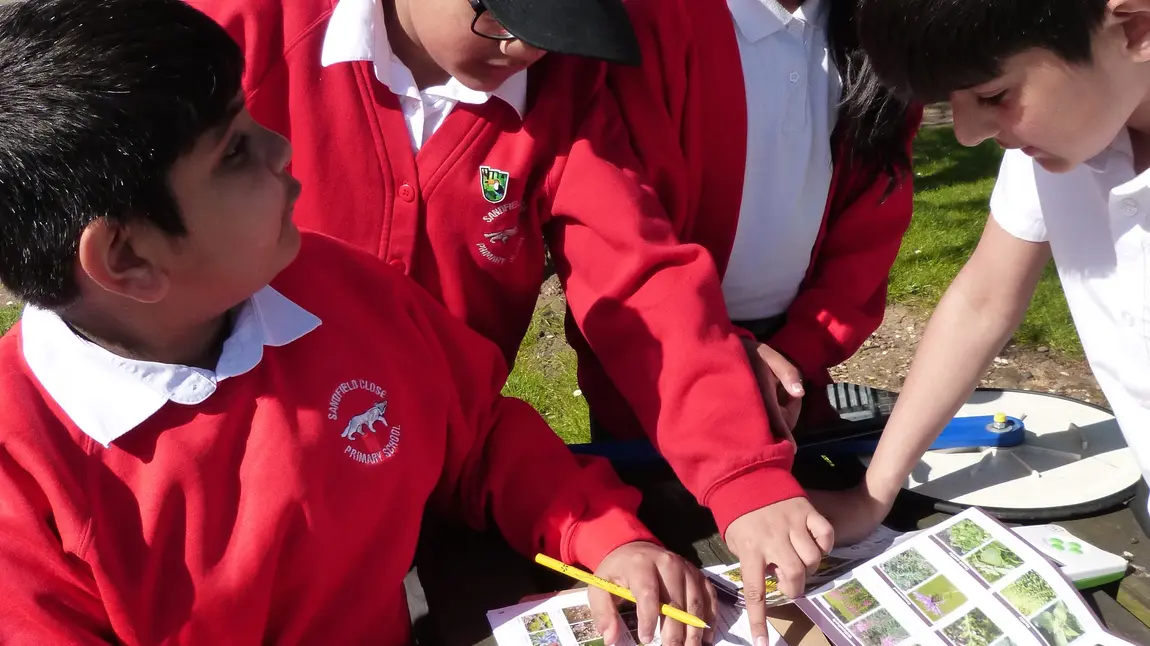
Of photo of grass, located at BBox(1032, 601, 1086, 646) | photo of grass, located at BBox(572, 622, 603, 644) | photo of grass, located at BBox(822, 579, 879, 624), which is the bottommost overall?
photo of grass, located at BBox(572, 622, 603, 644)

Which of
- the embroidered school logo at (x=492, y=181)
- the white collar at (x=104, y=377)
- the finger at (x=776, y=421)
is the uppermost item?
the embroidered school logo at (x=492, y=181)

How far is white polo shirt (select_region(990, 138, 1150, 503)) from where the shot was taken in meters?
1.21

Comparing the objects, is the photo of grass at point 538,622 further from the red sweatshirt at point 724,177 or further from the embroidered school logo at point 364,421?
the red sweatshirt at point 724,177

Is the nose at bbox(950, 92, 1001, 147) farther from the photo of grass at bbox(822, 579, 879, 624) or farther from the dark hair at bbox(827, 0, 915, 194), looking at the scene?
the photo of grass at bbox(822, 579, 879, 624)

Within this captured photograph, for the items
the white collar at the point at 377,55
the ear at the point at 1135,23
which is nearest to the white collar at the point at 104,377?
the white collar at the point at 377,55

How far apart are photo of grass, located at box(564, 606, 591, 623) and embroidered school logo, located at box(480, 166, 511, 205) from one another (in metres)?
0.57

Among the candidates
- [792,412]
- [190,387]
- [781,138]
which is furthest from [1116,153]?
[190,387]

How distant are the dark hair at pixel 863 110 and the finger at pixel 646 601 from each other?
29.5 inches

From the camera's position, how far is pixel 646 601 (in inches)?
44.4

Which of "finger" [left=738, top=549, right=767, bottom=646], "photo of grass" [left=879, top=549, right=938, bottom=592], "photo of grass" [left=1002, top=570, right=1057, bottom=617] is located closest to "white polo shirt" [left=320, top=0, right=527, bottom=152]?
"finger" [left=738, top=549, right=767, bottom=646]

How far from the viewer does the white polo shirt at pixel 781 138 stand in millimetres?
1434

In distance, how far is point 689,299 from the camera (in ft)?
4.31

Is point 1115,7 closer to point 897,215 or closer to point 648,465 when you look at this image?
point 897,215

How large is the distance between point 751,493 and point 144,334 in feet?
2.48
